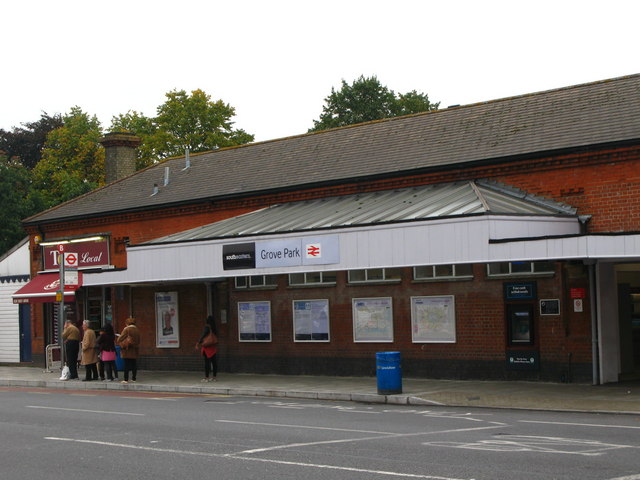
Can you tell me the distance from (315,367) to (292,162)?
6.69m

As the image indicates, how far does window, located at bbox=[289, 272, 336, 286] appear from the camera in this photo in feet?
84.0

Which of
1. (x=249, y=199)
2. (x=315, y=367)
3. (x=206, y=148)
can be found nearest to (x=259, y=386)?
(x=315, y=367)

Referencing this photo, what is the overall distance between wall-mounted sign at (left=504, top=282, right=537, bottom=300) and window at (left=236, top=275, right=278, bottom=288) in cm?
739

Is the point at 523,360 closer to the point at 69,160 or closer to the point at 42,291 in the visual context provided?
the point at 42,291

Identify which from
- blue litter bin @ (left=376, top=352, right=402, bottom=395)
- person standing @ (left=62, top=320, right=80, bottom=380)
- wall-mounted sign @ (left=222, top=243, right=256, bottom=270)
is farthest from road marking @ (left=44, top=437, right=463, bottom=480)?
person standing @ (left=62, top=320, right=80, bottom=380)

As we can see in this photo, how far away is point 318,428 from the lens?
1436 centimetres

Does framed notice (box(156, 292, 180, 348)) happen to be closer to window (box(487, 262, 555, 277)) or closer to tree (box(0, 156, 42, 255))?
window (box(487, 262, 555, 277))

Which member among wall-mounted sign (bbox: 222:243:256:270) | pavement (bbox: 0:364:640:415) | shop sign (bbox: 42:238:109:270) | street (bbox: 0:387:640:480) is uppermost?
shop sign (bbox: 42:238:109:270)

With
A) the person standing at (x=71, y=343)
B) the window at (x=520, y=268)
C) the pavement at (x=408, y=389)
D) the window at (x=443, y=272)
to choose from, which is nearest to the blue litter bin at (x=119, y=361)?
the pavement at (x=408, y=389)

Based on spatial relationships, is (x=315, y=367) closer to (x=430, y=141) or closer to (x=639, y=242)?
(x=430, y=141)

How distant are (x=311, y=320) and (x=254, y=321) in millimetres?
2225

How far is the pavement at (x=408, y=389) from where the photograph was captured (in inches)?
691

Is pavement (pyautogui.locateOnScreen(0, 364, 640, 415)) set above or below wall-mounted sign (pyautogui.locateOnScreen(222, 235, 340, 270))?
below

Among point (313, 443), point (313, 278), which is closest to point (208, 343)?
point (313, 278)
